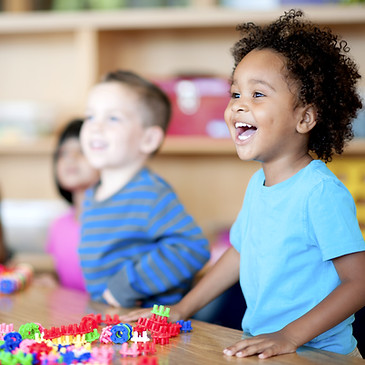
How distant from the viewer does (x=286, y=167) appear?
37.1 inches

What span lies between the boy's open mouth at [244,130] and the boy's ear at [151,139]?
1.58 feet

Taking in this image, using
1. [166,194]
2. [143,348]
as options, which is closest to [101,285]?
[166,194]

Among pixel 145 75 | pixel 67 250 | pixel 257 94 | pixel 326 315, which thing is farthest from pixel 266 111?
pixel 145 75

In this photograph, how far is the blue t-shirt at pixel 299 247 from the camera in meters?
0.85

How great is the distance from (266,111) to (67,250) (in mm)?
1194

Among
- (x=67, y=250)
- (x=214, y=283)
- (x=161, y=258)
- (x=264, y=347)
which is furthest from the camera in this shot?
(x=67, y=250)

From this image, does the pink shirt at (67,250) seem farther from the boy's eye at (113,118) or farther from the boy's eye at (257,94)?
the boy's eye at (257,94)

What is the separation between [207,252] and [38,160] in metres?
1.58

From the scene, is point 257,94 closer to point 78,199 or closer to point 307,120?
point 307,120

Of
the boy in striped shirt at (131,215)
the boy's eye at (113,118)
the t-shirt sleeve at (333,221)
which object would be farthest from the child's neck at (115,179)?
the t-shirt sleeve at (333,221)

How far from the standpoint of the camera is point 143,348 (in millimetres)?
820

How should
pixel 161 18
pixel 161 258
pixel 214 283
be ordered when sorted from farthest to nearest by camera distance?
1. pixel 161 18
2. pixel 161 258
3. pixel 214 283

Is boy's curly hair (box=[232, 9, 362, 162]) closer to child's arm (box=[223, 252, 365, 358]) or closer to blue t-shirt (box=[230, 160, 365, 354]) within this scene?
blue t-shirt (box=[230, 160, 365, 354])

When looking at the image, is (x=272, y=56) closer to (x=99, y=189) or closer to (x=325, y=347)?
(x=325, y=347)
